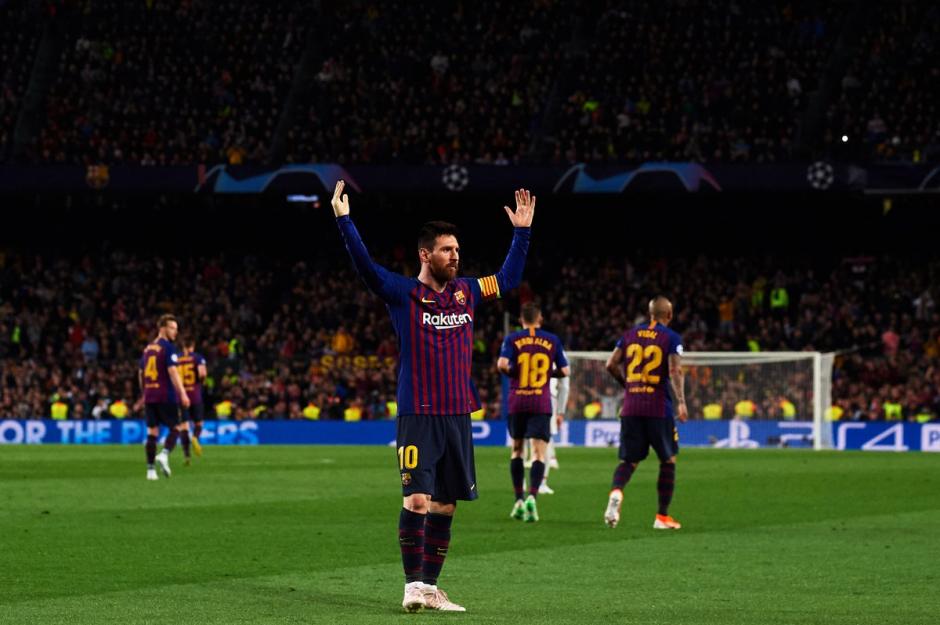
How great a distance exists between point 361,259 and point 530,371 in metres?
8.72

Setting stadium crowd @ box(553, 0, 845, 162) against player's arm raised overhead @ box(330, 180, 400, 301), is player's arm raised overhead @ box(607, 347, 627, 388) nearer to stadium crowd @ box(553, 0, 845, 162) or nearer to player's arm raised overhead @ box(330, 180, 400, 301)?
player's arm raised overhead @ box(330, 180, 400, 301)

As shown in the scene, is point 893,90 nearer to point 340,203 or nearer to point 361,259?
point 340,203

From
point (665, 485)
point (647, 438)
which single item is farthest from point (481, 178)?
point (665, 485)

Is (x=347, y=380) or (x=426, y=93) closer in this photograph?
(x=347, y=380)

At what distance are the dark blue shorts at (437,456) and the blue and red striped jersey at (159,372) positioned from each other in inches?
600

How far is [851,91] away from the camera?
4156 centimetres

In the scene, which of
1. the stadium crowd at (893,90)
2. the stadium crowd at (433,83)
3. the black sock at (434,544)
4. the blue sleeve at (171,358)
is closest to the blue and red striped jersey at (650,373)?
the black sock at (434,544)

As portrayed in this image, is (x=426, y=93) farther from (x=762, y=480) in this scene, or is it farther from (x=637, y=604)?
(x=637, y=604)

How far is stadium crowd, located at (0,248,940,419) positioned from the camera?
132 feet

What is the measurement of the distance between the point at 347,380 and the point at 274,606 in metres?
32.2

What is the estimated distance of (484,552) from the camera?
1309 centimetres

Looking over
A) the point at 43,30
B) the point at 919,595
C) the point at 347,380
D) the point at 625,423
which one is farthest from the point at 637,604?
the point at 43,30

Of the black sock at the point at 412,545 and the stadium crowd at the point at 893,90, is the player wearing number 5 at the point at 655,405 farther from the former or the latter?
the stadium crowd at the point at 893,90

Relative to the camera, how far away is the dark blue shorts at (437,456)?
9312 millimetres
